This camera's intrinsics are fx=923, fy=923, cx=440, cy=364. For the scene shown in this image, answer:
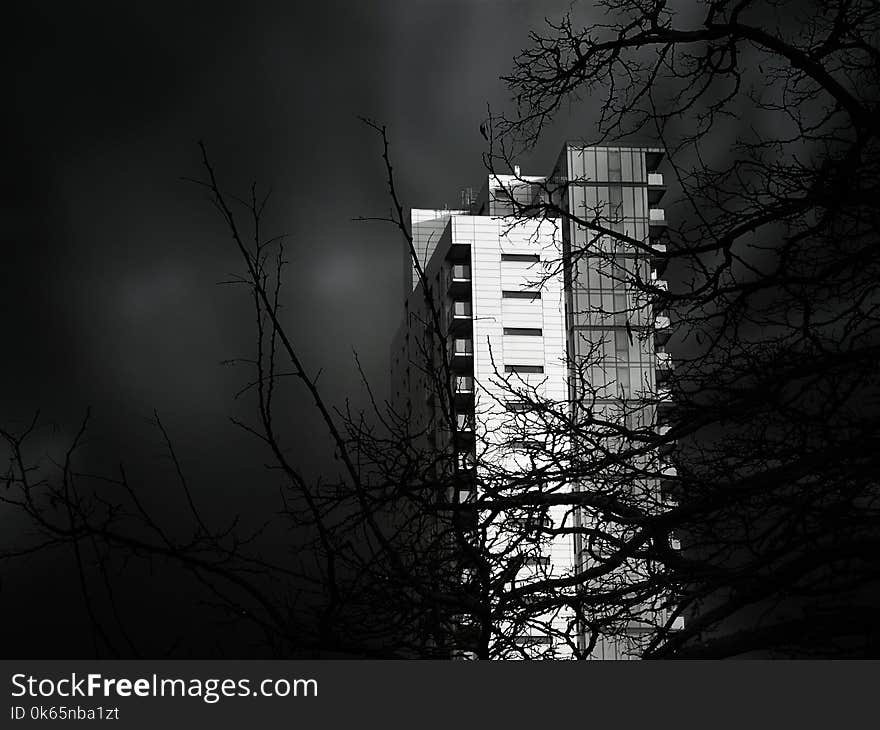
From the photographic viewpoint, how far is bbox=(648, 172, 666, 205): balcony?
145ft

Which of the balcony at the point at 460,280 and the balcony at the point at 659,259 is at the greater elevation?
the balcony at the point at 460,280

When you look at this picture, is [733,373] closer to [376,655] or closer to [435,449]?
[435,449]

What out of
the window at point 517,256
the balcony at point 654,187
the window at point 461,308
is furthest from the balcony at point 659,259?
the window at point 517,256

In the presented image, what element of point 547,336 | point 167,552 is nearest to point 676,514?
point 167,552

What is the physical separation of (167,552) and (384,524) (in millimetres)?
1531

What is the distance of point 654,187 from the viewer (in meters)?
44.8

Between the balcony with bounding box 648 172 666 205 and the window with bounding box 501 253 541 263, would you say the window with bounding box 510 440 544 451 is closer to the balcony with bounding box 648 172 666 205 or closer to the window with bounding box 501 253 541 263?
the balcony with bounding box 648 172 666 205

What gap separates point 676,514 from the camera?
3680 mm

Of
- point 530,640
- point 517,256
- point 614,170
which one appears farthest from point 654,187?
point 530,640

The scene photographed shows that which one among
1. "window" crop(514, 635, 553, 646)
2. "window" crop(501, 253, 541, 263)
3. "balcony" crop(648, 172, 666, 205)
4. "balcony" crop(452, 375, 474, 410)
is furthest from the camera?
"window" crop(501, 253, 541, 263)

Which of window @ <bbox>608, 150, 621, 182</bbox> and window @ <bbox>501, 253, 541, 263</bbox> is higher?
window @ <bbox>501, 253, 541, 263</bbox>

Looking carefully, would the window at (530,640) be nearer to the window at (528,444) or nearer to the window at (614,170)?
the window at (528,444)

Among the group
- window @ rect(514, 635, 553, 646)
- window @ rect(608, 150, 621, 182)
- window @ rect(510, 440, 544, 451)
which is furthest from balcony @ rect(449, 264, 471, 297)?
window @ rect(514, 635, 553, 646)

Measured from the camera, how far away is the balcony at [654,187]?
44.2 meters
